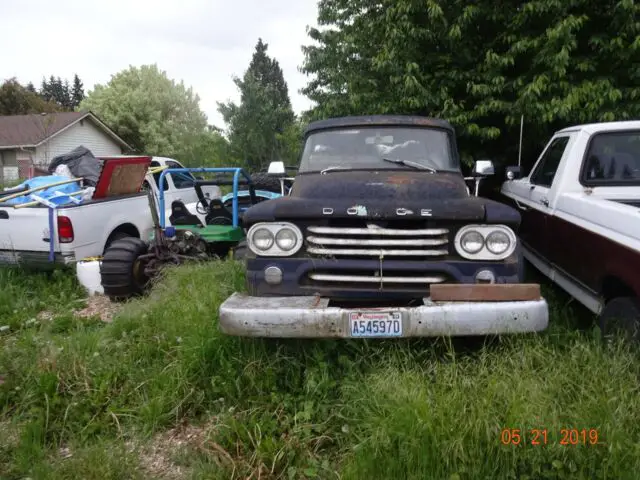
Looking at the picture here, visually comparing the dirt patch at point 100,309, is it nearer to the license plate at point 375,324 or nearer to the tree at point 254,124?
the license plate at point 375,324

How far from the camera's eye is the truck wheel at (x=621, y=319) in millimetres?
3090

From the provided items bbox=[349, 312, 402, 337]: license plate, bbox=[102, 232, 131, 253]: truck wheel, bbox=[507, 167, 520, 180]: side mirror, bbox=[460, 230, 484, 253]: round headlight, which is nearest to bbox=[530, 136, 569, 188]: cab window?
bbox=[507, 167, 520, 180]: side mirror

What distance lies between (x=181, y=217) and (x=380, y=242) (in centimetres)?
430

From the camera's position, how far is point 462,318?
2941mm

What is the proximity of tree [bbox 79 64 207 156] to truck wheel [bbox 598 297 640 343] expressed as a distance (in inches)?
1302

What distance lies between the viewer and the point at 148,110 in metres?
37.2

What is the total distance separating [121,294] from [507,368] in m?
4.32

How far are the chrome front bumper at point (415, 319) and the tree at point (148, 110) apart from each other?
32630 mm

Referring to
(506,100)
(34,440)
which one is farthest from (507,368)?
(506,100)

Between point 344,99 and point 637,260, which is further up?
point 344,99

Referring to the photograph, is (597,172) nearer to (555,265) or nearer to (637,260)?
(555,265)
